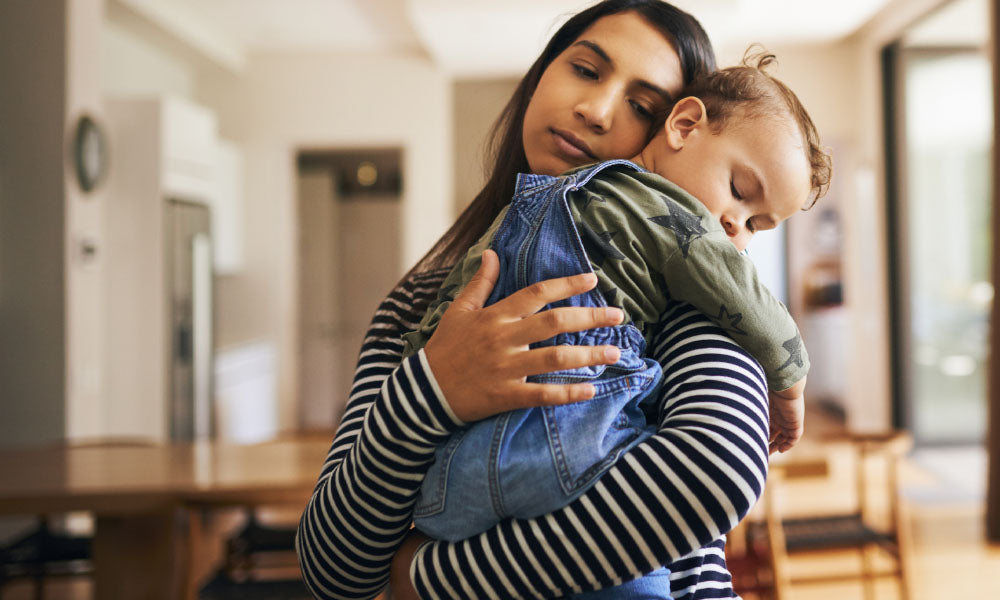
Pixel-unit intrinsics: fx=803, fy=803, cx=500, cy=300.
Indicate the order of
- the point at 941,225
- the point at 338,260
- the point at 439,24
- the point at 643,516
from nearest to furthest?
the point at 643,516 < the point at 439,24 < the point at 941,225 < the point at 338,260

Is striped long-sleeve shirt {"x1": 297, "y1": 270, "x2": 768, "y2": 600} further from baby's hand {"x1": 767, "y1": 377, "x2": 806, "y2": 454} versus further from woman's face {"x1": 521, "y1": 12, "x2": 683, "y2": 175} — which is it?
woman's face {"x1": 521, "y1": 12, "x2": 683, "y2": 175}

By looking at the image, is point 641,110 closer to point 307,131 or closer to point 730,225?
point 730,225

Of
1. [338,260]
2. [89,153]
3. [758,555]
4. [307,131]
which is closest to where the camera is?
[758,555]

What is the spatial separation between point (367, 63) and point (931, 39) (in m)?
4.39

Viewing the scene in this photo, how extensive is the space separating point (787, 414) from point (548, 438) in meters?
0.29

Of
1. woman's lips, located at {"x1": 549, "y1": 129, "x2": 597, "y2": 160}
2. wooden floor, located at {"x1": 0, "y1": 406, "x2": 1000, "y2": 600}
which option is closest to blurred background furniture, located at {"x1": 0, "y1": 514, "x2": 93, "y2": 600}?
wooden floor, located at {"x1": 0, "y1": 406, "x2": 1000, "y2": 600}

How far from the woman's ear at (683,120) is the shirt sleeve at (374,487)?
0.38 m

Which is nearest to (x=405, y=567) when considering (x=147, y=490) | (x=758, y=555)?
(x=147, y=490)

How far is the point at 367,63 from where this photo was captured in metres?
6.83

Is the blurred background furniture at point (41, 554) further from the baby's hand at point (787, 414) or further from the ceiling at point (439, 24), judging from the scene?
the ceiling at point (439, 24)

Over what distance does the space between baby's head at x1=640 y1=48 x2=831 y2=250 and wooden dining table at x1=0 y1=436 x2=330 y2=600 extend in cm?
177

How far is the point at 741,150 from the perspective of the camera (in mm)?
846

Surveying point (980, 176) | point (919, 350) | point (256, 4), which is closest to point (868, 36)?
point (980, 176)

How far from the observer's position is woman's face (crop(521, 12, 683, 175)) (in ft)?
2.99
